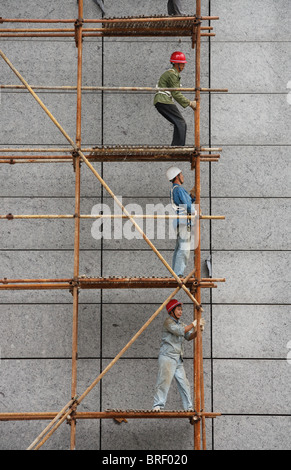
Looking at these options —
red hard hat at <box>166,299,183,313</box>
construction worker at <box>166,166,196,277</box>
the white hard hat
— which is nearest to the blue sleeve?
construction worker at <box>166,166,196,277</box>

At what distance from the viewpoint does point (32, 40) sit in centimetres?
1041

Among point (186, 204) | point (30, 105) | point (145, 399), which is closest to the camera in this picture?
point (186, 204)

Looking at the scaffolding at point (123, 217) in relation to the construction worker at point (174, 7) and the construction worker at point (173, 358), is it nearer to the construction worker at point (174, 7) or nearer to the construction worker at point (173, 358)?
the construction worker at point (173, 358)

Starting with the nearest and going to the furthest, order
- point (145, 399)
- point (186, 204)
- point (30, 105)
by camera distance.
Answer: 1. point (186, 204)
2. point (145, 399)
3. point (30, 105)

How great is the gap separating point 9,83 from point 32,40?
2.61ft

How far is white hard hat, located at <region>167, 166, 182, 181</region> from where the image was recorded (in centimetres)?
935

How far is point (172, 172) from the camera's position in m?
9.36

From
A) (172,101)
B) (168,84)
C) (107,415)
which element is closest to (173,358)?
(107,415)

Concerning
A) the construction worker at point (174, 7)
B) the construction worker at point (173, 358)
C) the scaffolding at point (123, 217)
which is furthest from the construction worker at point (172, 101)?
the construction worker at point (173, 358)

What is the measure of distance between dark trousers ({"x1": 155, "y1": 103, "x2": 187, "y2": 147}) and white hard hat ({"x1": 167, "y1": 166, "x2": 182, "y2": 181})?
1.15ft

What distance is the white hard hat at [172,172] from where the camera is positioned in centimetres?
935

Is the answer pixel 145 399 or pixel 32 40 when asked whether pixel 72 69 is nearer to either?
pixel 32 40

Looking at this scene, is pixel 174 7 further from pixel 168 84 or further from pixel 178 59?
pixel 168 84

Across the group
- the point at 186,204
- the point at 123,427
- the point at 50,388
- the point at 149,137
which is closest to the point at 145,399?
the point at 123,427
